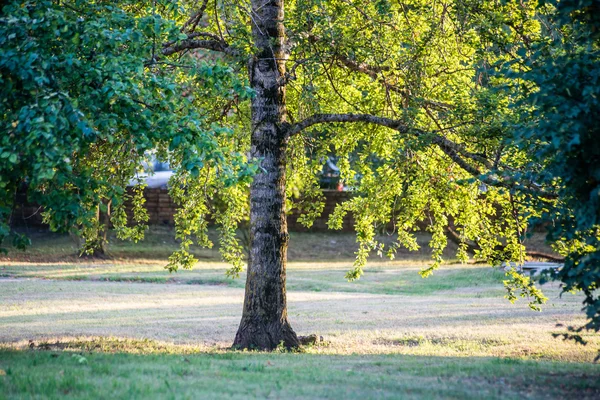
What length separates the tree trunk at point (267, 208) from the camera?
35.3 ft

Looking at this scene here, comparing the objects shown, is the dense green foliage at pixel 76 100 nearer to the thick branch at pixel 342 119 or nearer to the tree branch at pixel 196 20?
the thick branch at pixel 342 119

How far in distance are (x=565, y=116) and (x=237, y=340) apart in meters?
6.30

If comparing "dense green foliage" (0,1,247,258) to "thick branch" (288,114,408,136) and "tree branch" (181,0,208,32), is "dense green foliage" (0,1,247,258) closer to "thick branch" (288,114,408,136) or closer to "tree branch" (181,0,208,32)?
"thick branch" (288,114,408,136)

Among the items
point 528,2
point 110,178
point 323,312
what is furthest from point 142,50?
point 323,312

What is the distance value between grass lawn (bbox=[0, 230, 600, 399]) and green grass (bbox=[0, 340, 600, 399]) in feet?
0.06

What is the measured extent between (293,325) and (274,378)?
7.55 meters

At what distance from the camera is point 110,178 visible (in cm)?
1092

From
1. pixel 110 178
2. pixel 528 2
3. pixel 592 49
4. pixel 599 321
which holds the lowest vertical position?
pixel 599 321

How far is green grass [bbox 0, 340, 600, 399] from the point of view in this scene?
21.1ft

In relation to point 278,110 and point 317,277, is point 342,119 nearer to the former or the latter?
point 278,110

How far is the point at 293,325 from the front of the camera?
48.6 ft

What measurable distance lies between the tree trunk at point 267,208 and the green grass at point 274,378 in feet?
5.54

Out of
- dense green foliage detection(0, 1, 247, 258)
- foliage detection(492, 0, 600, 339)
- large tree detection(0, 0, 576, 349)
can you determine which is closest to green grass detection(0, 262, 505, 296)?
large tree detection(0, 0, 576, 349)

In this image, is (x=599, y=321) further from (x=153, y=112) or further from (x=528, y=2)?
(x=528, y=2)
